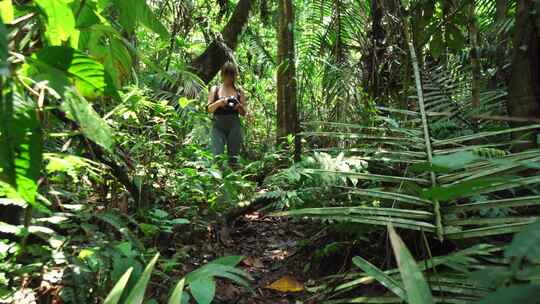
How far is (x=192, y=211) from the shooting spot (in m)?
2.62

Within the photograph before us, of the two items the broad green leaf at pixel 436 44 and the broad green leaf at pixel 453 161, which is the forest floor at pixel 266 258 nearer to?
the broad green leaf at pixel 436 44

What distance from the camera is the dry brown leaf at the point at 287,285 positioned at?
2148 mm

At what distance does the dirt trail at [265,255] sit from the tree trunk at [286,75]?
1.45 metres

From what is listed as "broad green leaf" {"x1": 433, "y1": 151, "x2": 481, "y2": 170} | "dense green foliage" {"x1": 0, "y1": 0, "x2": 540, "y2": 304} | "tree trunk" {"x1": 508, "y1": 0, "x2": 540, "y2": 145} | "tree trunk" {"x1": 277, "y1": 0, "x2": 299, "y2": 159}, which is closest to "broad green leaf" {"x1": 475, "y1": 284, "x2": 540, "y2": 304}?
"dense green foliage" {"x1": 0, "y1": 0, "x2": 540, "y2": 304}

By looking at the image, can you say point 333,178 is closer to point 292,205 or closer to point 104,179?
point 292,205

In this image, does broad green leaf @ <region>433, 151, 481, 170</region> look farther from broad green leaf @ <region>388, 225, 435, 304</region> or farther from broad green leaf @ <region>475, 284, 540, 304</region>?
broad green leaf @ <region>388, 225, 435, 304</region>

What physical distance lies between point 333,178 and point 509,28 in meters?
1.44

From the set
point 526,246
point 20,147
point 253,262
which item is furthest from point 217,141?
point 526,246

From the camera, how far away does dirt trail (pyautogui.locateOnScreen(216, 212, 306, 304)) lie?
2088 mm

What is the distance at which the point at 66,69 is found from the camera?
75cm

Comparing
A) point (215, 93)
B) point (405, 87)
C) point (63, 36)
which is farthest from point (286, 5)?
point (63, 36)

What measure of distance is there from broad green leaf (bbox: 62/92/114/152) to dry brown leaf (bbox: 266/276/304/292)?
153 cm

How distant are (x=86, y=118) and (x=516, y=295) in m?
0.66

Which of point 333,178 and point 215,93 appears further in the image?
point 215,93
